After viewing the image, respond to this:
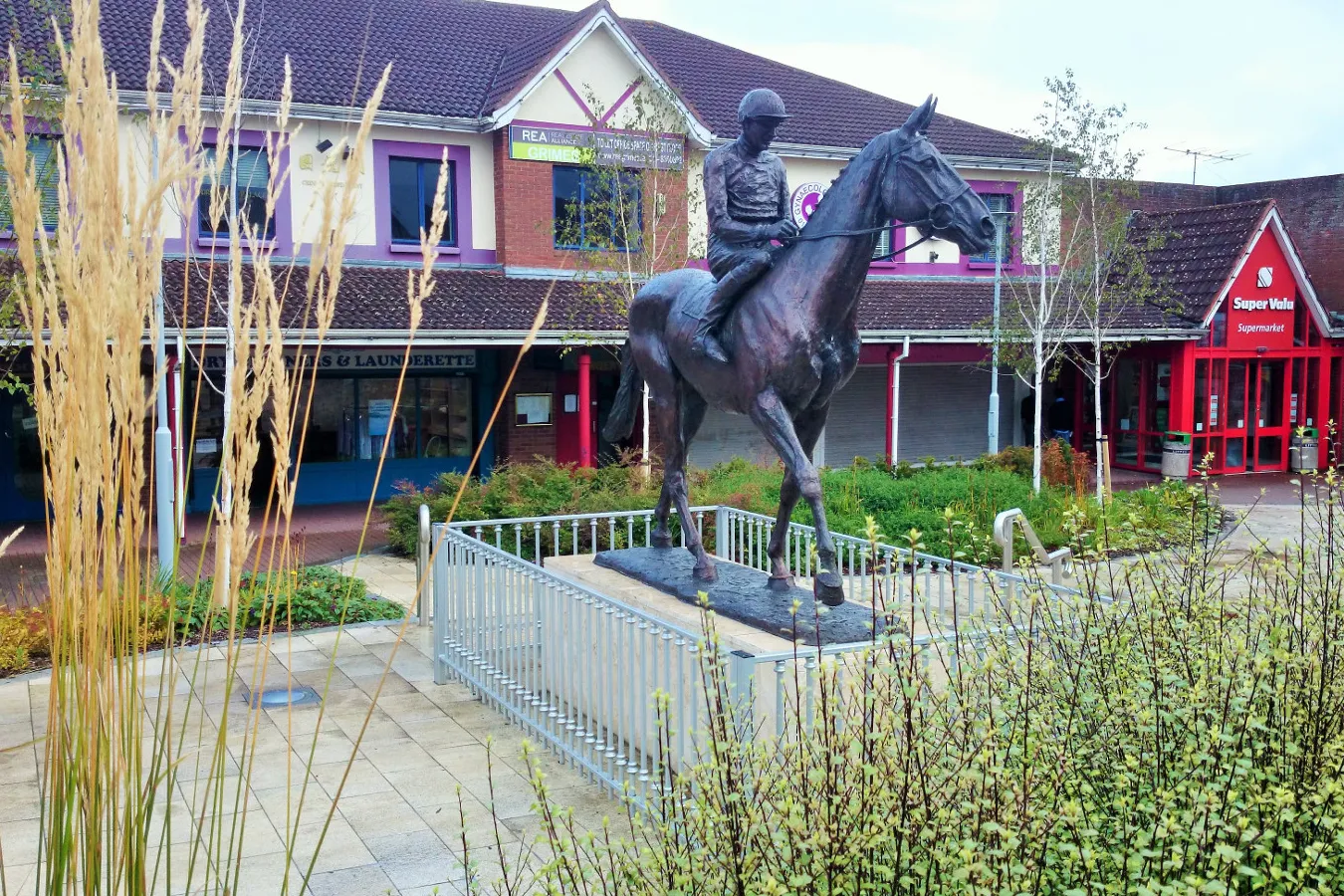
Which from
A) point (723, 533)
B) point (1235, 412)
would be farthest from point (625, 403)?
point (1235, 412)

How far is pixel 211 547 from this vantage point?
15172 millimetres

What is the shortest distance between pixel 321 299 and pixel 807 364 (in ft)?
14.2

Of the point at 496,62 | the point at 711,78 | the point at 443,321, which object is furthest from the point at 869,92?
the point at 443,321

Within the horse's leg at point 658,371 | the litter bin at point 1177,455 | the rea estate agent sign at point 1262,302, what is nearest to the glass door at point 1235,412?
the rea estate agent sign at point 1262,302

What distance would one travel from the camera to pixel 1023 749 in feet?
9.59

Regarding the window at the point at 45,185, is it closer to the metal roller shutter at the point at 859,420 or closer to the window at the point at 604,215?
the window at the point at 604,215

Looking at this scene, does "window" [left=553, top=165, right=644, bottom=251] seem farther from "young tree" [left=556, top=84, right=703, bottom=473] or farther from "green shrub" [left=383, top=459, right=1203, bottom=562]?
"green shrub" [left=383, top=459, right=1203, bottom=562]

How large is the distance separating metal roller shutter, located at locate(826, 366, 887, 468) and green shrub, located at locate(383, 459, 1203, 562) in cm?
646

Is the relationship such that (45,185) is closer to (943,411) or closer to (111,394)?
(111,394)

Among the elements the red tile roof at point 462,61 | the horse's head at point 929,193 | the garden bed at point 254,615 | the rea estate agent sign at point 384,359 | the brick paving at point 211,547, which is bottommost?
the brick paving at point 211,547

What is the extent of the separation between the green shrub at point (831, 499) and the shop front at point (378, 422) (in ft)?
13.5

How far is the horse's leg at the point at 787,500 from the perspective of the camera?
6723 millimetres

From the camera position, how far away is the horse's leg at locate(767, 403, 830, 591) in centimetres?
672

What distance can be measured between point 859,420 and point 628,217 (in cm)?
768
